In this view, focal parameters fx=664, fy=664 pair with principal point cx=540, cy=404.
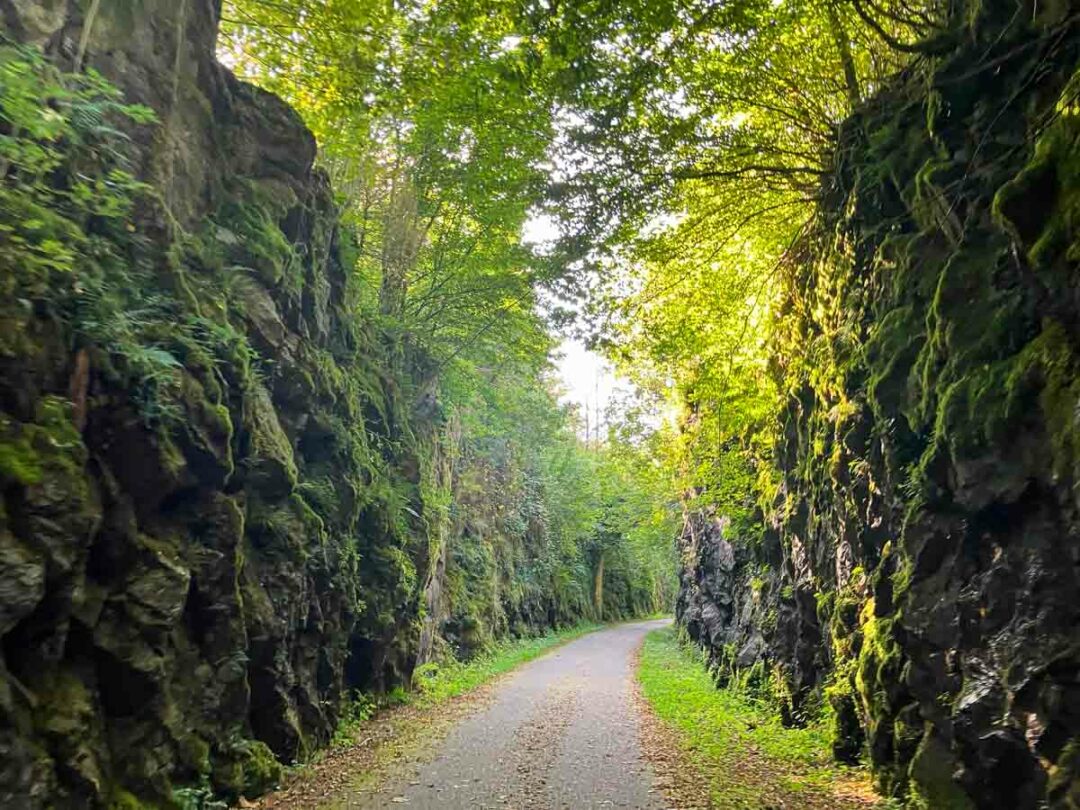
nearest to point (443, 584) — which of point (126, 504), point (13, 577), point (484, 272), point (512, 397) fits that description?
point (512, 397)

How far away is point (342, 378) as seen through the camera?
1183cm

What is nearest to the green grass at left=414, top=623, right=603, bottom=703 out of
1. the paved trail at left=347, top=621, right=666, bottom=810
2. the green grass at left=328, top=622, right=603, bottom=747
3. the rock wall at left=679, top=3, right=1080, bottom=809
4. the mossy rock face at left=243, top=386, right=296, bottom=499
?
the green grass at left=328, top=622, right=603, bottom=747

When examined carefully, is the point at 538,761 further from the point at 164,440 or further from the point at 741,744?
the point at 164,440

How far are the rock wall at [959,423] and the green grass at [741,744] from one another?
648 mm

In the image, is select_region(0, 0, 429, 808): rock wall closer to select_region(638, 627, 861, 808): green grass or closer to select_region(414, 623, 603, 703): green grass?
select_region(414, 623, 603, 703): green grass

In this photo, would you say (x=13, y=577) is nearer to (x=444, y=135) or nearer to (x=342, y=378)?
(x=342, y=378)

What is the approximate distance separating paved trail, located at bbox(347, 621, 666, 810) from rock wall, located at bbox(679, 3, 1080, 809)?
2965 mm

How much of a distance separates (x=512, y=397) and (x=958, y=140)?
62.4 feet

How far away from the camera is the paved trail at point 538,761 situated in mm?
7172

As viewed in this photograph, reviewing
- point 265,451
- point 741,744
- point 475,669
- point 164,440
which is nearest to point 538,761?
point 741,744

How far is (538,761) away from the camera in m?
8.73

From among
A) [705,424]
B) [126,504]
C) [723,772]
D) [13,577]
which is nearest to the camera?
[13,577]

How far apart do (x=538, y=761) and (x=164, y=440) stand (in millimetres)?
6136

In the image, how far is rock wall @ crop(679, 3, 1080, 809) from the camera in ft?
16.0
